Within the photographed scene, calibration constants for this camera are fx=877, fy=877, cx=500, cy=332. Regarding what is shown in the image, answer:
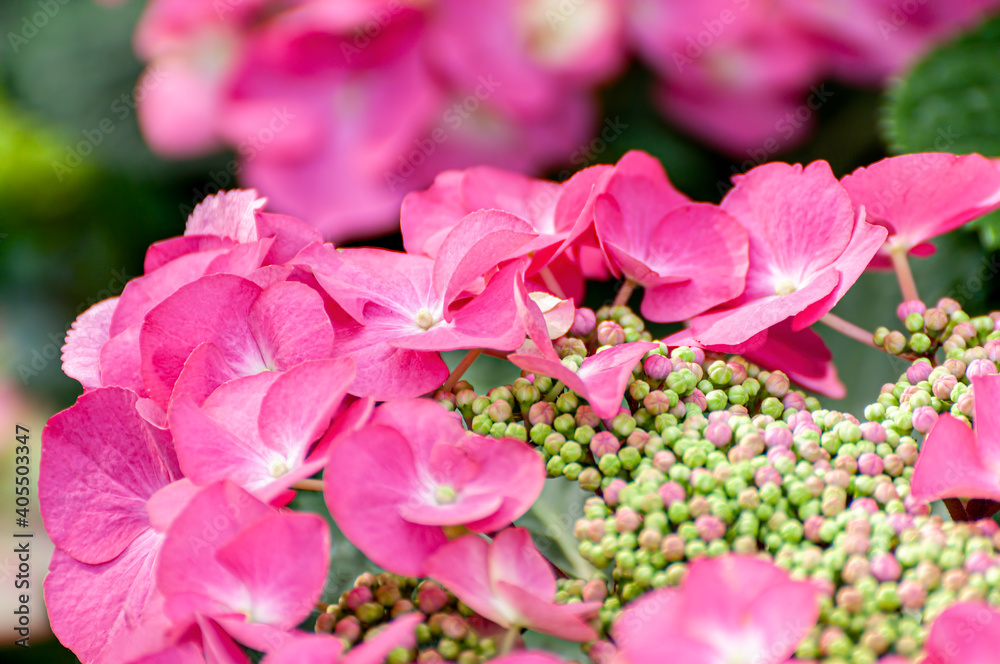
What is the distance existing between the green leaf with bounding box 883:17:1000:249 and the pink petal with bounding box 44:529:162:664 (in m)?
0.72

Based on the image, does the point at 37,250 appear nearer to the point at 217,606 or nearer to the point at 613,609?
the point at 217,606

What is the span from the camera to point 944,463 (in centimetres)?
42

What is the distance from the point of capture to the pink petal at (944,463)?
0.42m

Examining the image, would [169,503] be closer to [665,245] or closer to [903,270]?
[665,245]

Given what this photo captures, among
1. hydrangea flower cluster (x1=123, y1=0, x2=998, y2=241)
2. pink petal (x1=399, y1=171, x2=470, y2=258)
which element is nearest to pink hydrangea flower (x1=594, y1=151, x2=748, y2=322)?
pink petal (x1=399, y1=171, x2=470, y2=258)

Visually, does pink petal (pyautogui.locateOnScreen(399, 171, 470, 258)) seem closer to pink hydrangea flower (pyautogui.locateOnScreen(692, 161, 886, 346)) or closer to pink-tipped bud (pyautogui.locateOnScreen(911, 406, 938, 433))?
pink hydrangea flower (pyautogui.locateOnScreen(692, 161, 886, 346))

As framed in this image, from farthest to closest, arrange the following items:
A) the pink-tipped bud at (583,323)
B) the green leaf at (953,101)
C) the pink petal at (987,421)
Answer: the green leaf at (953,101) < the pink-tipped bud at (583,323) < the pink petal at (987,421)

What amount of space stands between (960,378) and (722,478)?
7.1 inches

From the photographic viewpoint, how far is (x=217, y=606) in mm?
416

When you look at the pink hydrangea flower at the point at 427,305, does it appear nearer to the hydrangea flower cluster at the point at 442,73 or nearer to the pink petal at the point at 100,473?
the pink petal at the point at 100,473

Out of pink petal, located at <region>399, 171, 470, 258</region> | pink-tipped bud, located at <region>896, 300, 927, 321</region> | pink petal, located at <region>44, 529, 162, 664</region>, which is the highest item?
pink petal, located at <region>399, 171, 470, 258</region>

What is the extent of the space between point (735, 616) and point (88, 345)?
437 millimetres

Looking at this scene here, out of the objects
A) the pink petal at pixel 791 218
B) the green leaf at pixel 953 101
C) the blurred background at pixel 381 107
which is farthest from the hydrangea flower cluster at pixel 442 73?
the pink petal at pixel 791 218

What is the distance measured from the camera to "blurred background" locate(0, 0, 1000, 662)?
976 mm
